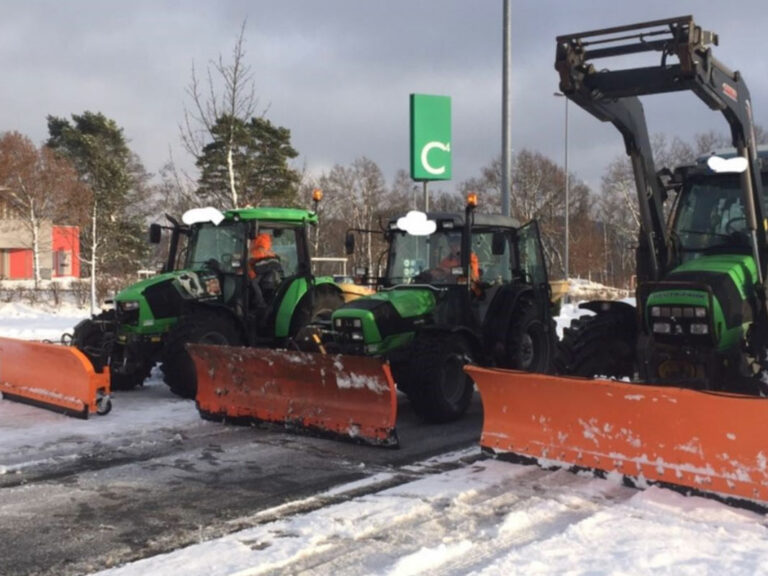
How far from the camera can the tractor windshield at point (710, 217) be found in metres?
7.14

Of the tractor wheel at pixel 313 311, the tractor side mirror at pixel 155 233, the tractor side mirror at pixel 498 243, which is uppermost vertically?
the tractor side mirror at pixel 155 233

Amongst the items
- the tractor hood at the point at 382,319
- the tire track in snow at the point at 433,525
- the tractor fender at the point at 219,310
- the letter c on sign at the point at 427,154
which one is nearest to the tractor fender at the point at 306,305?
the tractor fender at the point at 219,310

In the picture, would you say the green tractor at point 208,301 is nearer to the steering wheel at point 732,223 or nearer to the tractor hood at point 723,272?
the tractor hood at point 723,272

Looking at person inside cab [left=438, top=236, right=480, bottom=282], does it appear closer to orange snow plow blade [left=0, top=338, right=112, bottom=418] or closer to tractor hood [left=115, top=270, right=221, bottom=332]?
tractor hood [left=115, top=270, right=221, bottom=332]

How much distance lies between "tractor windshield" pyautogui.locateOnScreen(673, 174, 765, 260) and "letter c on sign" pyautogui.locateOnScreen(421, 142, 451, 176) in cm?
830

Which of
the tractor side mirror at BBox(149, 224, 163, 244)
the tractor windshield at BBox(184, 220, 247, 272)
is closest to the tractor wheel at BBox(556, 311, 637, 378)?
the tractor windshield at BBox(184, 220, 247, 272)

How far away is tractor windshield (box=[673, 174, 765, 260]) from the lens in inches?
281

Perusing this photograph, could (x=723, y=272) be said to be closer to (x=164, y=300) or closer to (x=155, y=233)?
(x=164, y=300)

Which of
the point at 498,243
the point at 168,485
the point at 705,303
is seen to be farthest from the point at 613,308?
Result: the point at 168,485

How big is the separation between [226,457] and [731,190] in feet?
16.5

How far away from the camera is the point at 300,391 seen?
7660mm

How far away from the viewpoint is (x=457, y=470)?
6344 mm

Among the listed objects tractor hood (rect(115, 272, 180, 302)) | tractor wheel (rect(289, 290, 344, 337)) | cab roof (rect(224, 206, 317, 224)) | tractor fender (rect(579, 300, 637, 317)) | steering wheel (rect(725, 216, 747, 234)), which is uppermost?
cab roof (rect(224, 206, 317, 224))

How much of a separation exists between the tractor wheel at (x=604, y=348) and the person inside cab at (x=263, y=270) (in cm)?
411
